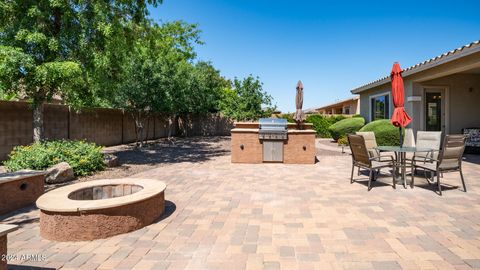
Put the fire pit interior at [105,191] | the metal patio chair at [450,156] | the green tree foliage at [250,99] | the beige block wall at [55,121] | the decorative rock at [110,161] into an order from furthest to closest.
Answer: the green tree foliage at [250,99], the beige block wall at [55,121], the decorative rock at [110,161], the metal patio chair at [450,156], the fire pit interior at [105,191]

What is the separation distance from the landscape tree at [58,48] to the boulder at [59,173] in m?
2.32

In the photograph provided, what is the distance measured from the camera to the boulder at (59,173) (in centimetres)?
638

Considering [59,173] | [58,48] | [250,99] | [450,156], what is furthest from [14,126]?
[250,99]

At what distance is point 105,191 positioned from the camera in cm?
448

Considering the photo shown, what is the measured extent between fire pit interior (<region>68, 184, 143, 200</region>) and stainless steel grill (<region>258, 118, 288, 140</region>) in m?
5.47

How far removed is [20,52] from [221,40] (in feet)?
69.5

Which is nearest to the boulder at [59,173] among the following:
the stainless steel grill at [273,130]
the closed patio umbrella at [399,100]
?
the stainless steel grill at [273,130]

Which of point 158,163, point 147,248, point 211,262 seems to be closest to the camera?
point 211,262

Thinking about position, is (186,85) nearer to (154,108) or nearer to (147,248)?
(154,108)

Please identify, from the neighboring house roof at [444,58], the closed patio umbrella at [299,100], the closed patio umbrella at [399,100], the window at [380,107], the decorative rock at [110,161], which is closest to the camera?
the closed patio umbrella at [399,100]

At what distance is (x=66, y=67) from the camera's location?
701cm

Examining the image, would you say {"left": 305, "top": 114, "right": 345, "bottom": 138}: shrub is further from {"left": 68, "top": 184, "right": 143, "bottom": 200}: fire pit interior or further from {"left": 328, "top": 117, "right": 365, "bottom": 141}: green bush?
{"left": 68, "top": 184, "right": 143, "bottom": 200}: fire pit interior

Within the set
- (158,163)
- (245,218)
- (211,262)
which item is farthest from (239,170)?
(211,262)

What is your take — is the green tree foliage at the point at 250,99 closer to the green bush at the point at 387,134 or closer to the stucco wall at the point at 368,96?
the stucco wall at the point at 368,96
